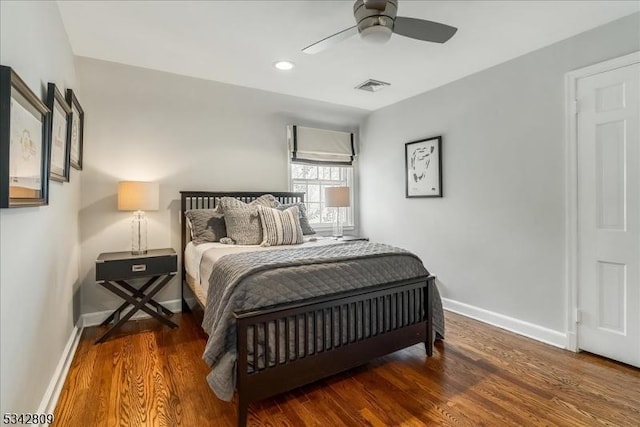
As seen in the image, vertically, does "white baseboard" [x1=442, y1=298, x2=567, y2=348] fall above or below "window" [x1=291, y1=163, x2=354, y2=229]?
below

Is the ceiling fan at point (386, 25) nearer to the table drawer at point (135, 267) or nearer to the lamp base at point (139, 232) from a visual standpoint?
the table drawer at point (135, 267)

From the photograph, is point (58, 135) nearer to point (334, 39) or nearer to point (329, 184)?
point (334, 39)

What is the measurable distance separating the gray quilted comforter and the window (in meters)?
2.10

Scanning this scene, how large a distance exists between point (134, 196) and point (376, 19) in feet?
8.21

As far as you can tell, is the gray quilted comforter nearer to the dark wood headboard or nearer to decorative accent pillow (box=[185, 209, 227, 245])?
decorative accent pillow (box=[185, 209, 227, 245])

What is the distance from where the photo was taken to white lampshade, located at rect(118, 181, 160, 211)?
9.68 ft

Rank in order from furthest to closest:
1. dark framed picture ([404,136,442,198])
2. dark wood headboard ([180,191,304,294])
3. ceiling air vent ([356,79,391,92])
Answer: dark framed picture ([404,136,442,198]) < ceiling air vent ([356,79,391,92]) < dark wood headboard ([180,191,304,294])

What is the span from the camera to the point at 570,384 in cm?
210

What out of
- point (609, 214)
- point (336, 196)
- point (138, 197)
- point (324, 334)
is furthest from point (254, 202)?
point (609, 214)

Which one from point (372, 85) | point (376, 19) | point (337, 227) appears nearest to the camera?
point (376, 19)

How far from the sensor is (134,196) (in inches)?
116

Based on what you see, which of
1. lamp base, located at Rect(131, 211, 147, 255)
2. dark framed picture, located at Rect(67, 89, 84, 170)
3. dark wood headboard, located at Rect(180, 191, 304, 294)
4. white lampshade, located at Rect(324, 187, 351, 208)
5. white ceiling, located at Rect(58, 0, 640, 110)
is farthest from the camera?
white lampshade, located at Rect(324, 187, 351, 208)

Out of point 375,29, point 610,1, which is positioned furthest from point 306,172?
point 610,1

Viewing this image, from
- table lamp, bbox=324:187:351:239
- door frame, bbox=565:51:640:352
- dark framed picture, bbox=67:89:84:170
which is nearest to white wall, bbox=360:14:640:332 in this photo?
door frame, bbox=565:51:640:352
